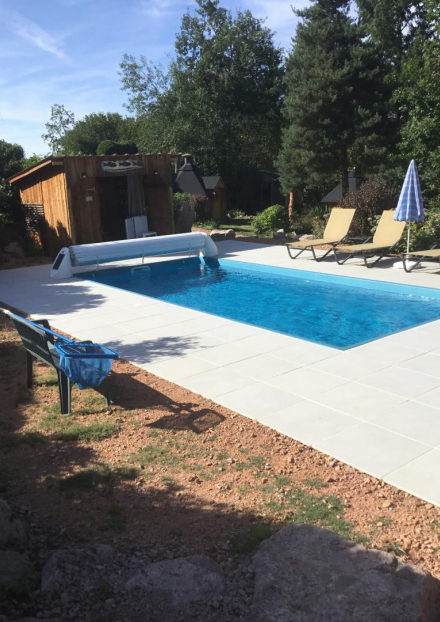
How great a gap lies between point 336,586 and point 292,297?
8279 mm

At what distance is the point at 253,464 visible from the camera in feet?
13.2

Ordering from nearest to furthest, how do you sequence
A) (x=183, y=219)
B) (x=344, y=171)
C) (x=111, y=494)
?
(x=111, y=494), (x=183, y=219), (x=344, y=171)

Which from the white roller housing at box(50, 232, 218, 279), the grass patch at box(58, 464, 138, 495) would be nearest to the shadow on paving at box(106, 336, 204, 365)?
the grass patch at box(58, 464, 138, 495)

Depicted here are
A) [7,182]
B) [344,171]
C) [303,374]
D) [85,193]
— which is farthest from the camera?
[344,171]

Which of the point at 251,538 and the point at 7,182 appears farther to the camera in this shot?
the point at 7,182

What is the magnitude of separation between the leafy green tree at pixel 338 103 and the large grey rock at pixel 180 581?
20.5 meters

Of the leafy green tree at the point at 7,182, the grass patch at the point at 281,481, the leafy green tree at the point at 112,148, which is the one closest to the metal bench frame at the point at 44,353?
the grass patch at the point at 281,481

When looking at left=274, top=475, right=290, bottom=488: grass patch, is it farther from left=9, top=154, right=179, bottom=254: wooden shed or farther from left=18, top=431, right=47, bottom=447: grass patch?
left=9, top=154, right=179, bottom=254: wooden shed

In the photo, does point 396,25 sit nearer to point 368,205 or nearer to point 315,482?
point 368,205

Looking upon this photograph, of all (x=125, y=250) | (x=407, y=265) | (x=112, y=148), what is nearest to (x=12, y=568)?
(x=407, y=265)

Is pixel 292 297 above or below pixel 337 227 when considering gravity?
below

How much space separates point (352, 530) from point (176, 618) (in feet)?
4.14

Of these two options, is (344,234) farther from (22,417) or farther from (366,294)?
(22,417)

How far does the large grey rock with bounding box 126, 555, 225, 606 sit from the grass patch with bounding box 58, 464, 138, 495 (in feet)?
3.63
